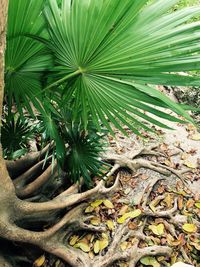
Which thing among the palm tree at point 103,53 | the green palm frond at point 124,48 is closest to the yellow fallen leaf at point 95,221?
the palm tree at point 103,53

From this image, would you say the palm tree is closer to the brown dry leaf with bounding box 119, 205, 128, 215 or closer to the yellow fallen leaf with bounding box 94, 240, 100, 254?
the yellow fallen leaf with bounding box 94, 240, 100, 254

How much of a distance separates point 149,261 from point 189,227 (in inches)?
22.4

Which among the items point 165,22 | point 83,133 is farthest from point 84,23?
point 83,133

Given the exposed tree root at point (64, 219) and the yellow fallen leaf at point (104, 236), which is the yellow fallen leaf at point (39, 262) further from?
the yellow fallen leaf at point (104, 236)

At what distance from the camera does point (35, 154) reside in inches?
126

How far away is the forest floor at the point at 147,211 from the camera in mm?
2746

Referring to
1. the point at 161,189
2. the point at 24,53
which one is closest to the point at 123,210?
the point at 161,189

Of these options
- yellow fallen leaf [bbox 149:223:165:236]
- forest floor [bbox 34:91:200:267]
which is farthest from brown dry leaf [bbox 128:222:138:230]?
yellow fallen leaf [bbox 149:223:165:236]

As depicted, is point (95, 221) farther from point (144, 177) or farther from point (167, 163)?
point (167, 163)

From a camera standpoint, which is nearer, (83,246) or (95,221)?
(83,246)

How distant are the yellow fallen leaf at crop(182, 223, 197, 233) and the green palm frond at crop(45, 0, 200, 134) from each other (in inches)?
69.8

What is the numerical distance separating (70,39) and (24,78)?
472 mm

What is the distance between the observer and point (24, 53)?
1909mm

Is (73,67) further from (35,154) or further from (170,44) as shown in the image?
(35,154)
